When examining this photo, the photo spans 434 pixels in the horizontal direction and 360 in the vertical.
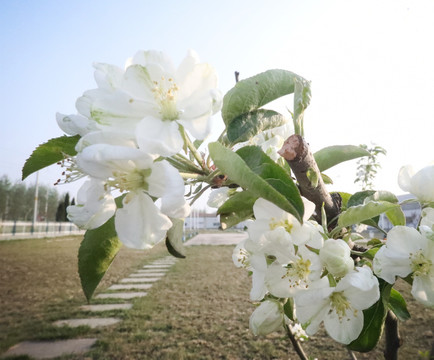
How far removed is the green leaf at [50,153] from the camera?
26.5 inches

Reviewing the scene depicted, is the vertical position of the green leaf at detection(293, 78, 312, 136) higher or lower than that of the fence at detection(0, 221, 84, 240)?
lower

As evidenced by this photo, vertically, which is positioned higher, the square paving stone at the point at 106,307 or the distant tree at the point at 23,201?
the distant tree at the point at 23,201

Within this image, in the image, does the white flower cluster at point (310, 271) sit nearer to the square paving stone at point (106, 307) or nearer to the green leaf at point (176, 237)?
the green leaf at point (176, 237)

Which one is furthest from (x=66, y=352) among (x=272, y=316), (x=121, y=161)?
(x=121, y=161)

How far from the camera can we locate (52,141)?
2.24 ft

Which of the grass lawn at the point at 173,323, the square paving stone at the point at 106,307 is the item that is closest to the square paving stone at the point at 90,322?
the grass lawn at the point at 173,323

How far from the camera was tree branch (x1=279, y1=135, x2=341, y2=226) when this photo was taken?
627 mm

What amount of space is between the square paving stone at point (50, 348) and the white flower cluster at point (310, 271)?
13.3ft

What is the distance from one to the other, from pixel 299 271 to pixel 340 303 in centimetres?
11

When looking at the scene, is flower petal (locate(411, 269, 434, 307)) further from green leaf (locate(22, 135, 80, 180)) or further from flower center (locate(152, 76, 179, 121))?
green leaf (locate(22, 135, 80, 180))

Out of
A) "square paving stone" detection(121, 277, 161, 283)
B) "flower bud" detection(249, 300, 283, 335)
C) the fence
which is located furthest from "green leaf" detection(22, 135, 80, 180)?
the fence

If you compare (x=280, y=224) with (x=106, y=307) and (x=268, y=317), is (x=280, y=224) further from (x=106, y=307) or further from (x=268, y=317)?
(x=106, y=307)

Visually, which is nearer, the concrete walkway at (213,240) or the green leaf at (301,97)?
the green leaf at (301,97)

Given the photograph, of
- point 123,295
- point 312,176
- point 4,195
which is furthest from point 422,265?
point 4,195
